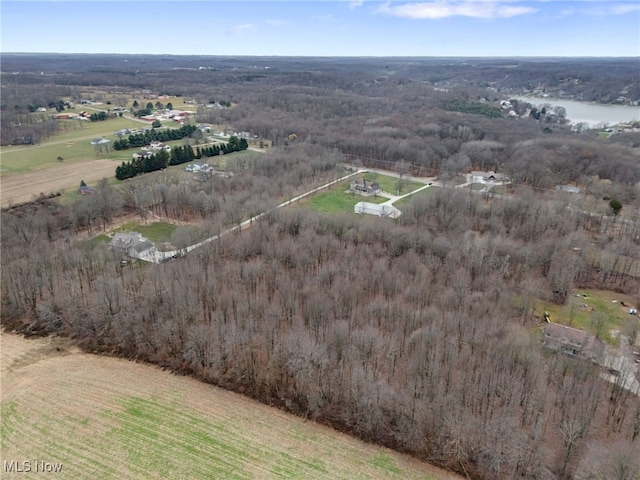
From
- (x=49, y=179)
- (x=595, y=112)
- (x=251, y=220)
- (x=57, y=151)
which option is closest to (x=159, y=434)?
(x=251, y=220)

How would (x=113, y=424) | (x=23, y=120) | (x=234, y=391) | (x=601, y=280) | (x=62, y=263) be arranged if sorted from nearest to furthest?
(x=113, y=424), (x=234, y=391), (x=62, y=263), (x=601, y=280), (x=23, y=120)

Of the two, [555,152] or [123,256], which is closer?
[123,256]

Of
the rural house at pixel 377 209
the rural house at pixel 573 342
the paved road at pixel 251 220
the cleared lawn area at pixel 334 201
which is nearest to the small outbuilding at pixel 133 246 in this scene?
the paved road at pixel 251 220

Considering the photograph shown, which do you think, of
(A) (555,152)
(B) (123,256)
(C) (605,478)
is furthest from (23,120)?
(C) (605,478)

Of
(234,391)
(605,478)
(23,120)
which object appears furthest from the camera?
(23,120)

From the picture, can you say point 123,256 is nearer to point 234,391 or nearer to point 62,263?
point 62,263

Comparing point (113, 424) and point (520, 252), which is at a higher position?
point (520, 252)

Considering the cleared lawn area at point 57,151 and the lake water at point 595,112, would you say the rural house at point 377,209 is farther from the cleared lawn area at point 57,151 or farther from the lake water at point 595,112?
the lake water at point 595,112
